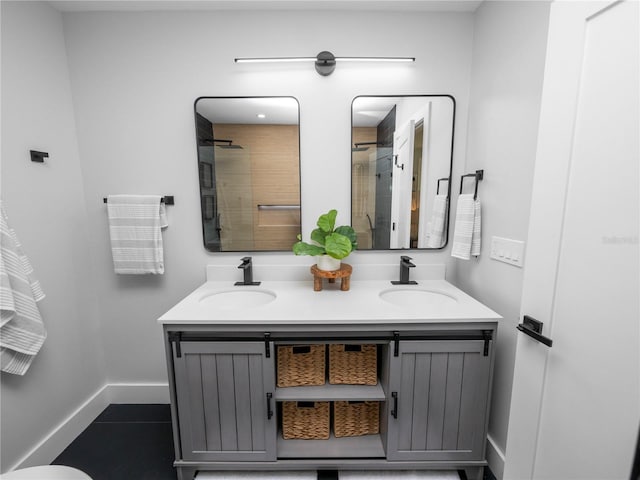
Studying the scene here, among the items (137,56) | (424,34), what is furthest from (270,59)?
(424,34)

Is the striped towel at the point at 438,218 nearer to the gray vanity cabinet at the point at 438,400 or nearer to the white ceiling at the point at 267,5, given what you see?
the gray vanity cabinet at the point at 438,400

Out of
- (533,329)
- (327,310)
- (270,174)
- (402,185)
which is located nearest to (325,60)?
(270,174)

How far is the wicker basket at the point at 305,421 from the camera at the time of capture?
4.50 ft

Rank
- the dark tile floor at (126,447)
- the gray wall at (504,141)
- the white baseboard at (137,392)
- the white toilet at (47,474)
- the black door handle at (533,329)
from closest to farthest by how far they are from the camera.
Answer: the black door handle at (533,329), the white toilet at (47,474), the gray wall at (504,141), the dark tile floor at (126,447), the white baseboard at (137,392)

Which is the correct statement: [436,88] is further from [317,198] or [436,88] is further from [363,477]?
[363,477]

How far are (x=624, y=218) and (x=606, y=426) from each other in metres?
0.55

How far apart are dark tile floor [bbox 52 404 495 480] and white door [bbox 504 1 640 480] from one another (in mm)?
840

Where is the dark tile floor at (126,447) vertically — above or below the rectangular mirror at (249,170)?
below

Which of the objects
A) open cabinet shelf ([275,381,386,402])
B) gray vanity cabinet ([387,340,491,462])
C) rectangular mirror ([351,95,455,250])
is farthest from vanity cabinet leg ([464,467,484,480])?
rectangular mirror ([351,95,455,250])

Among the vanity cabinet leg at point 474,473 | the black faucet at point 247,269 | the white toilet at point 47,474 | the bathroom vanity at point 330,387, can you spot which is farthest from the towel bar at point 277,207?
the vanity cabinet leg at point 474,473

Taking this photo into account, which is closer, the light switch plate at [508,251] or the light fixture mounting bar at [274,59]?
the light switch plate at [508,251]

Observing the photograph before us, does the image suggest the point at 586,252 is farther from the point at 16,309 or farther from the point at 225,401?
the point at 16,309

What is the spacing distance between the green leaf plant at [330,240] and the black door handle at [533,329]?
2.58ft

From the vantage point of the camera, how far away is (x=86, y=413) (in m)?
1.63
